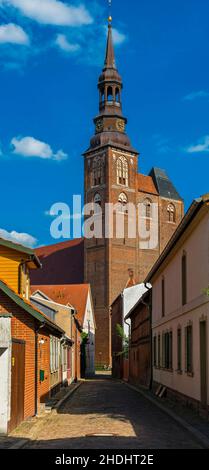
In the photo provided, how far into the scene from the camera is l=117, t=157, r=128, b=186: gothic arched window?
273 ft

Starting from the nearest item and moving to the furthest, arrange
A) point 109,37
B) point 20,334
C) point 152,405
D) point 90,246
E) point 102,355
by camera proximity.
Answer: point 20,334 < point 152,405 < point 102,355 < point 90,246 < point 109,37

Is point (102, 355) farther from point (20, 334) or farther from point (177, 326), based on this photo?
point (20, 334)

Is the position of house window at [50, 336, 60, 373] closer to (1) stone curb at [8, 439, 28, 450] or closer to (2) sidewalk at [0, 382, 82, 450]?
(2) sidewalk at [0, 382, 82, 450]

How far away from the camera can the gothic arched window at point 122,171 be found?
273 ft

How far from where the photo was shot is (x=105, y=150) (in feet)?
272

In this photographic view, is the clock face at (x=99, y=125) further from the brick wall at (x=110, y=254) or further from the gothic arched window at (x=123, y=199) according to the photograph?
the gothic arched window at (x=123, y=199)

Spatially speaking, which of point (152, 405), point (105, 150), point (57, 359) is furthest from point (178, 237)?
point (105, 150)

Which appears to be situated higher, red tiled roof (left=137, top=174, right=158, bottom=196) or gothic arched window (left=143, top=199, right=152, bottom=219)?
red tiled roof (left=137, top=174, right=158, bottom=196)

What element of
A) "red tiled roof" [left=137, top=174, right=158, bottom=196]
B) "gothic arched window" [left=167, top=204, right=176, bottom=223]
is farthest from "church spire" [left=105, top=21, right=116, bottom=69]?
"gothic arched window" [left=167, top=204, right=176, bottom=223]

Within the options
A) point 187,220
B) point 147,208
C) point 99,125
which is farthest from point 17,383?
point 99,125

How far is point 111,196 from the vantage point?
80.9 meters

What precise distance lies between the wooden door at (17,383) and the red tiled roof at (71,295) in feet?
149

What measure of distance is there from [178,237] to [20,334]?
18.8ft

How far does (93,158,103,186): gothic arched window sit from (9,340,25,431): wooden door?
223ft
